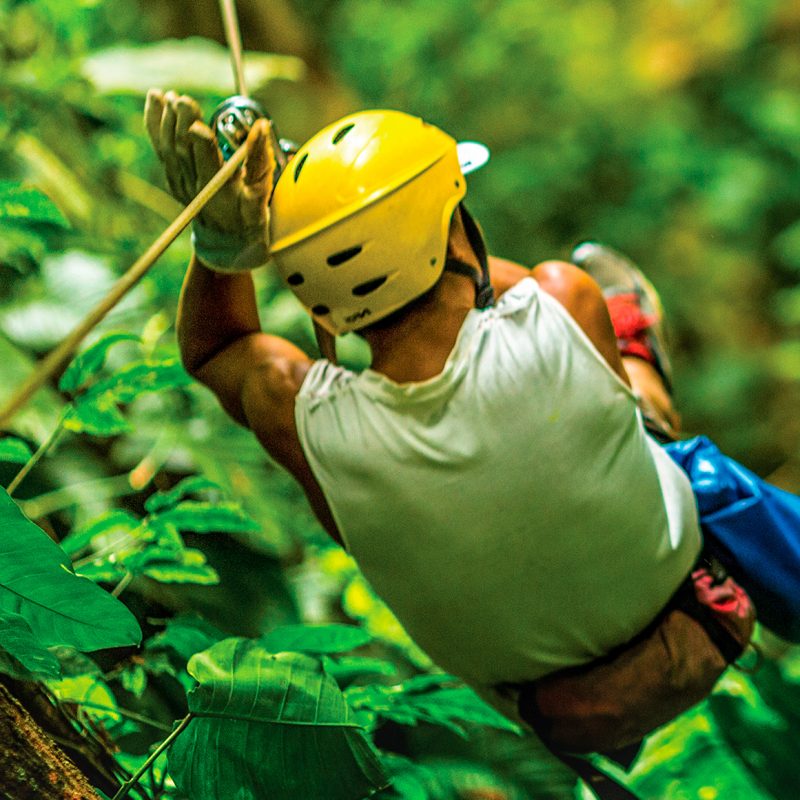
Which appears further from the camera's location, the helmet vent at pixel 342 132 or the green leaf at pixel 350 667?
the green leaf at pixel 350 667

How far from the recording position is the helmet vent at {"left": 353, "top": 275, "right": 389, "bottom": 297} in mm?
1357

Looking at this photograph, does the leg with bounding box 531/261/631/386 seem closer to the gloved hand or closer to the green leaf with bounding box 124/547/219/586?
the gloved hand

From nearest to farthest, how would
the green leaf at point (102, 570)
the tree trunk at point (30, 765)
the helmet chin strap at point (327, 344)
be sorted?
the tree trunk at point (30, 765)
the green leaf at point (102, 570)
the helmet chin strap at point (327, 344)

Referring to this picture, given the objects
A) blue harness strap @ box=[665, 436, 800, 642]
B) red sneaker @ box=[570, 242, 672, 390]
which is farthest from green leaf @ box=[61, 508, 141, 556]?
red sneaker @ box=[570, 242, 672, 390]

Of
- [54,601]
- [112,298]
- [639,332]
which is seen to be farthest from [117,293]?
[639,332]

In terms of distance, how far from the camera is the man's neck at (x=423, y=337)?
1396 mm

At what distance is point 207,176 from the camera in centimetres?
139

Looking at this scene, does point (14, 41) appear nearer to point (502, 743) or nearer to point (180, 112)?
point (180, 112)

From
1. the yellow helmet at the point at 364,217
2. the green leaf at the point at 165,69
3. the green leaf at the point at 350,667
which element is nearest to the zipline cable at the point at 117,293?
the yellow helmet at the point at 364,217

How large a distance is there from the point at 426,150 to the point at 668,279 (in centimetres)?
523

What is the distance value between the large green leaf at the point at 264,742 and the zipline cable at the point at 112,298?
377 mm

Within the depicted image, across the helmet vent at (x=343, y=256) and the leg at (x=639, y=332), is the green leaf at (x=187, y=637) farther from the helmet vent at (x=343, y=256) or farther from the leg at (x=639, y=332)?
the leg at (x=639, y=332)

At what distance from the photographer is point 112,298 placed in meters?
1.08

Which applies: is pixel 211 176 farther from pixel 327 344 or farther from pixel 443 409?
pixel 443 409
